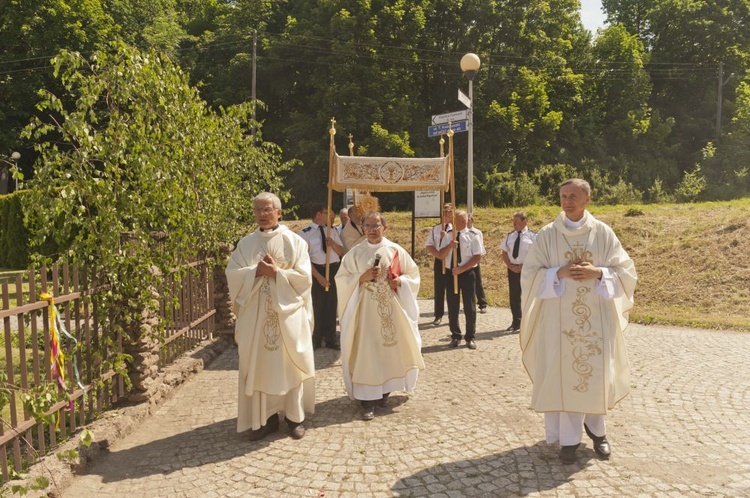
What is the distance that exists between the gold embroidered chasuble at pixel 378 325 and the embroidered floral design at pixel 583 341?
1.77m

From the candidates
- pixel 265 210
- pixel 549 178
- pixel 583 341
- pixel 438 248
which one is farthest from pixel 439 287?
pixel 549 178

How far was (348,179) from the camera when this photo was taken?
809 centimetres

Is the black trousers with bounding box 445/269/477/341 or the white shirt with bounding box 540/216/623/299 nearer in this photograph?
the white shirt with bounding box 540/216/623/299

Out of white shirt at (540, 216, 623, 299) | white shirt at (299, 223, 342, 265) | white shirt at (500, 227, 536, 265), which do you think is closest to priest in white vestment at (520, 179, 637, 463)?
white shirt at (540, 216, 623, 299)

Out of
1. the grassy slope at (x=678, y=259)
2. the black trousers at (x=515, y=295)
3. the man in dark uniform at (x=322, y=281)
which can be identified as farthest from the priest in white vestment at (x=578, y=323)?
the grassy slope at (x=678, y=259)

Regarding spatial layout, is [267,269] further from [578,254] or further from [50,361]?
[578,254]

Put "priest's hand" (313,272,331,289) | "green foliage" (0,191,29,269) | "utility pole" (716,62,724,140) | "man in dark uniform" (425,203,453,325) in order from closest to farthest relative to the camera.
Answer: "priest's hand" (313,272,331,289), "man in dark uniform" (425,203,453,325), "green foliage" (0,191,29,269), "utility pole" (716,62,724,140)

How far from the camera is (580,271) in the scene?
4.49 m

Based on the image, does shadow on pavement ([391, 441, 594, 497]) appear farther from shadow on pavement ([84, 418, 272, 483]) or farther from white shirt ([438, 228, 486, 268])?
white shirt ([438, 228, 486, 268])

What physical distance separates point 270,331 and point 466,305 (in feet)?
13.6

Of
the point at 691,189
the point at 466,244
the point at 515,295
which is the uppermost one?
the point at 691,189

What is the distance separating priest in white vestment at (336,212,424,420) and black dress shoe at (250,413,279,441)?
32.6 inches

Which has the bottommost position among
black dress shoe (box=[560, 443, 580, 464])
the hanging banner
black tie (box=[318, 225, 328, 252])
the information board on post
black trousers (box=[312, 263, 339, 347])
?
black dress shoe (box=[560, 443, 580, 464])

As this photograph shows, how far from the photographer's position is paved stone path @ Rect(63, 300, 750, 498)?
13.6 ft
